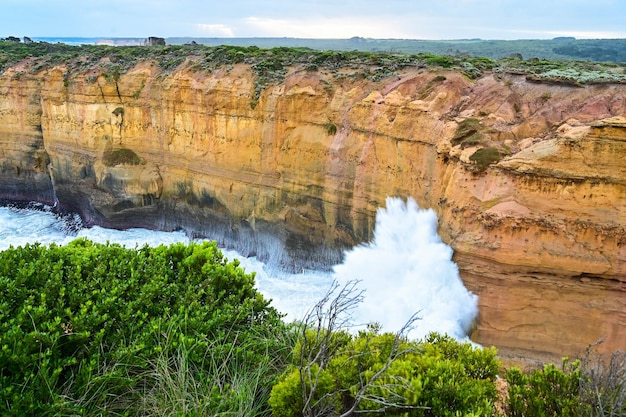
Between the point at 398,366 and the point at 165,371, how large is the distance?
116 inches

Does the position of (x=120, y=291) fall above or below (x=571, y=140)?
below

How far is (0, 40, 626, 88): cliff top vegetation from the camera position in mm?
16292

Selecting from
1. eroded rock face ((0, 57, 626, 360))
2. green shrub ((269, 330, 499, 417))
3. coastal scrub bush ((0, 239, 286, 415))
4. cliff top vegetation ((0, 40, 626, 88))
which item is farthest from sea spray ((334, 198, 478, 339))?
green shrub ((269, 330, 499, 417))

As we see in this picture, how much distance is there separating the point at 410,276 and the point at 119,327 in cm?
934

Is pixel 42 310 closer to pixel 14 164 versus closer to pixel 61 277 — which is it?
pixel 61 277

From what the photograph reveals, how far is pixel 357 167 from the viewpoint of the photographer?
17.0 meters

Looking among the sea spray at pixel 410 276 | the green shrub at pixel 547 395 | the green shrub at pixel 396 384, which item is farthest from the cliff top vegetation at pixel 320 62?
the green shrub at pixel 396 384

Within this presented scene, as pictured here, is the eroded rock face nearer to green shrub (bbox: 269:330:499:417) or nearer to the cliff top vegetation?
the cliff top vegetation

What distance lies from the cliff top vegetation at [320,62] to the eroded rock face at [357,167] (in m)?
0.60

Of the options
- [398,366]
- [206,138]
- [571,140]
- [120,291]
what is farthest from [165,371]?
[206,138]

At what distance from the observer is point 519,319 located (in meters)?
13.0

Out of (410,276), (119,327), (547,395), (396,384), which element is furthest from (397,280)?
(396,384)

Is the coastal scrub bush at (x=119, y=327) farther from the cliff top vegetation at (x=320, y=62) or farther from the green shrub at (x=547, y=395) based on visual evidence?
the cliff top vegetation at (x=320, y=62)

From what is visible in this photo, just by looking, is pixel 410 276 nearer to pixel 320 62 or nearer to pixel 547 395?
pixel 547 395
